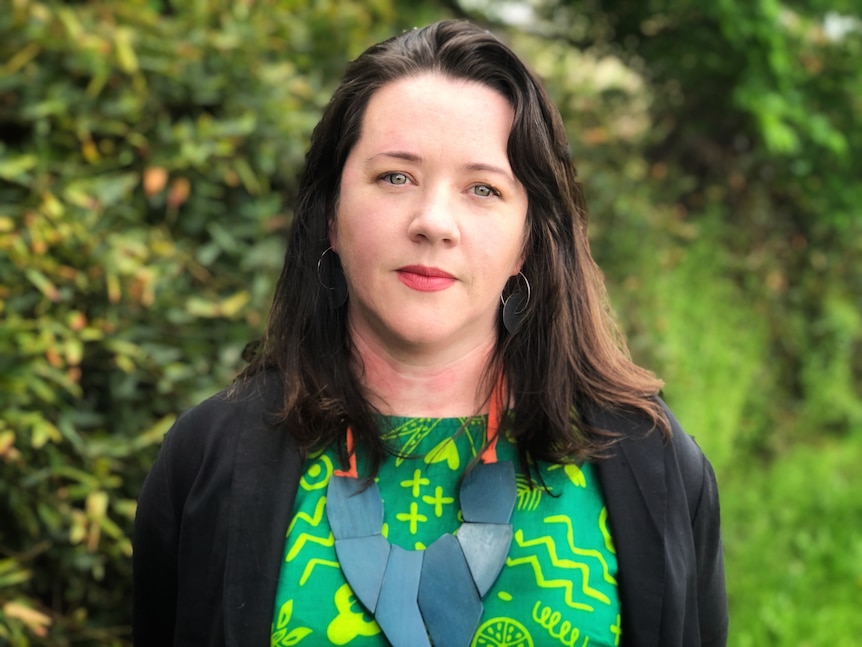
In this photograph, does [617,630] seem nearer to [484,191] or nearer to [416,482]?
[416,482]

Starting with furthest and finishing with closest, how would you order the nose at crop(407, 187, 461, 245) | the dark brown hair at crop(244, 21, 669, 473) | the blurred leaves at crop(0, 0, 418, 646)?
the blurred leaves at crop(0, 0, 418, 646)
the dark brown hair at crop(244, 21, 669, 473)
the nose at crop(407, 187, 461, 245)

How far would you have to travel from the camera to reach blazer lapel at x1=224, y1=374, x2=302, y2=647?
172cm

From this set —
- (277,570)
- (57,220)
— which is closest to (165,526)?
(277,570)

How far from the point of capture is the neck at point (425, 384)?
1875 millimetres

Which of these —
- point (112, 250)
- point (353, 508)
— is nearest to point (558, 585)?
point (353, 508)

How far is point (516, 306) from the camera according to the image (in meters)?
1.92

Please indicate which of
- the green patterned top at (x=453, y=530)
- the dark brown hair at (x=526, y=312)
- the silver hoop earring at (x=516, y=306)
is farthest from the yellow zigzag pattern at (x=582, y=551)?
the silver hoop earring at (x=516, y=306)

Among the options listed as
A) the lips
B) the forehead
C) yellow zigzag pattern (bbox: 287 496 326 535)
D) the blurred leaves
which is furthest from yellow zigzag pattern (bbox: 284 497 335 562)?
the blurred leaves

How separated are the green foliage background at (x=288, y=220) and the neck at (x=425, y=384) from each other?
1.20m

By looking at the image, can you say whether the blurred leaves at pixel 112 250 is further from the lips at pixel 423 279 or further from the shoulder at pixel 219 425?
the lips at pixel 423 279

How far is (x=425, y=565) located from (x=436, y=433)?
0.84ft

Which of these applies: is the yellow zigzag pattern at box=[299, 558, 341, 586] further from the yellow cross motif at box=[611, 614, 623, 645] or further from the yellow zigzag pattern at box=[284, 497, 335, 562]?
the yellow cross motif at box=[611, 614, 623, 645]

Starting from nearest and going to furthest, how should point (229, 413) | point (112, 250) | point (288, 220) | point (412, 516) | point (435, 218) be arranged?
point (435, 218), point (412, 516), point (229, 413), point (112, 250), point (288, 220)

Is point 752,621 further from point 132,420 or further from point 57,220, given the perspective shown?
point 57,220
